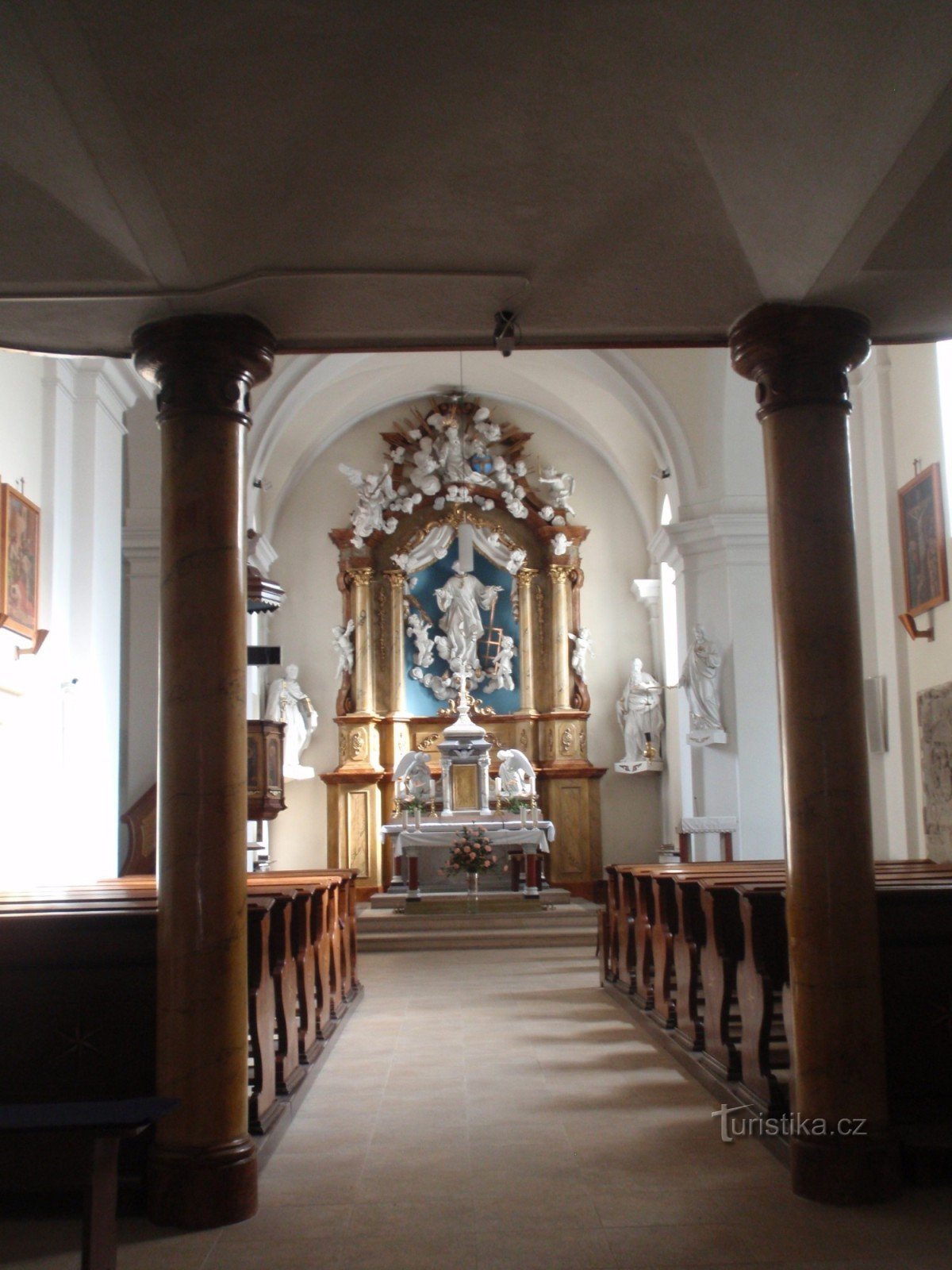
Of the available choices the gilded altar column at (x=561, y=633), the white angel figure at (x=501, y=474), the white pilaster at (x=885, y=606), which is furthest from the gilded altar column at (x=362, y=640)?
the white pilaster at (x=885, y=606)

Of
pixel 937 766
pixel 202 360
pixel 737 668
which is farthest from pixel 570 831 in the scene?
pixel 202 360

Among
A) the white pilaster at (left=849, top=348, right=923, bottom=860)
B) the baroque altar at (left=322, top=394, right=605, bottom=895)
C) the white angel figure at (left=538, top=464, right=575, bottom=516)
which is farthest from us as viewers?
the white angel figure at (left=538, top=464, right=575, bottom=516)

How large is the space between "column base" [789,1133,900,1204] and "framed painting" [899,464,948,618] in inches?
200

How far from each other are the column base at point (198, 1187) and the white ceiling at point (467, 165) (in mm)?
2800

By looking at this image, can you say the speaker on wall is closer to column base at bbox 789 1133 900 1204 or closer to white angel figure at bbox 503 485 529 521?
column base at bbox 789 1133 900 1204

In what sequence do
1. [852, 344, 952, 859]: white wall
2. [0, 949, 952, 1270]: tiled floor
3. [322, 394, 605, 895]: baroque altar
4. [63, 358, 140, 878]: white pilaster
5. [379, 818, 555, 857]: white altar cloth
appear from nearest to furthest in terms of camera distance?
[0, 949, 952, 1270]: tiled floor
[852, 344, 952, 859]: white wall
[63, 358, 140, 878]: white pilaster
[379, 818, 555, 857]: white altar cloth
[322, 394, 605, 895]: baroque altar

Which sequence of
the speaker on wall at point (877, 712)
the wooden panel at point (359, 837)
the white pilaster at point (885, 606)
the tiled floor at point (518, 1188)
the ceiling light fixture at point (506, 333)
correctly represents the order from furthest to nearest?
the wooden panel at point (359, 837) < the speaker on wall at point (877, 712) < the white pilaster at point (885, 606) < the ceiling light fixture at point (506, 333) < the tiled floor at point (518, 1188)

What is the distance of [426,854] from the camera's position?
48.1ft

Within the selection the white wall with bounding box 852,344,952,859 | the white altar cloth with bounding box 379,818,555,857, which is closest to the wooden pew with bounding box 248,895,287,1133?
the white wall with bounding box 852,344,952,859

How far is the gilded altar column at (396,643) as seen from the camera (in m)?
16.2

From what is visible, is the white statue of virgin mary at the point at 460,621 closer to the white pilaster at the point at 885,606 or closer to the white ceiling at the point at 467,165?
the white pilaster at the point at 885,606

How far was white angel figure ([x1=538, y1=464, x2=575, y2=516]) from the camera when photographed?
16422 millimetres

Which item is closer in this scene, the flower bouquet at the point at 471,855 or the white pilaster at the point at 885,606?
the white pilaster at the point at 885,606

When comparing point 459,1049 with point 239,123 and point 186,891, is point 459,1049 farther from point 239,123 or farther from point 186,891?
point 239,123
